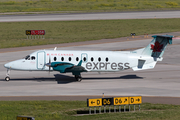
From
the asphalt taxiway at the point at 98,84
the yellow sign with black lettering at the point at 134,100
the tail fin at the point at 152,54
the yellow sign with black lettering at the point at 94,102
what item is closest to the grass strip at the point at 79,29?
the asphalt taxiway at the point at 98,84

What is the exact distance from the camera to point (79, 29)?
7700cm

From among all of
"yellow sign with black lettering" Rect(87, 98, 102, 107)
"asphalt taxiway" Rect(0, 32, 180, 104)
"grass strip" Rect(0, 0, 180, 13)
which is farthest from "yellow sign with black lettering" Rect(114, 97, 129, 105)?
"grass strip" Rect(0, 0, 180, 13)

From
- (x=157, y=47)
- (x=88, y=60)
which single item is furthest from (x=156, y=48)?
(x=88, y=60)

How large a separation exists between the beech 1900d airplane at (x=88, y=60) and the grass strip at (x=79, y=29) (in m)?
23.7

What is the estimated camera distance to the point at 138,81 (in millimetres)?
34438

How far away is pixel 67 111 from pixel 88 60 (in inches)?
479

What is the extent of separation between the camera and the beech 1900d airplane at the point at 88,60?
109 ft

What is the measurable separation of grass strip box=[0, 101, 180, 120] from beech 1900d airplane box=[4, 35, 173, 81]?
8.61 m

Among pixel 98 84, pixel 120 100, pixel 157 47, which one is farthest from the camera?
pixel 157 47

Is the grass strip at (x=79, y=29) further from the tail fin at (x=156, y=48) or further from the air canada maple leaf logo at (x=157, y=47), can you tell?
the air canada maple leaf logo at (x=157, y=47)

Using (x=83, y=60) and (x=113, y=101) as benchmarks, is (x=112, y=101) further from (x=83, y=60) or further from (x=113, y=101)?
(x=83, y=60)

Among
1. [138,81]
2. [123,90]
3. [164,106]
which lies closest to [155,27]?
[138,81]

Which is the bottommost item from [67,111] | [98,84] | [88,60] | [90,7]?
[67,111]

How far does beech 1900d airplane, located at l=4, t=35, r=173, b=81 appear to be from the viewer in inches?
1310
